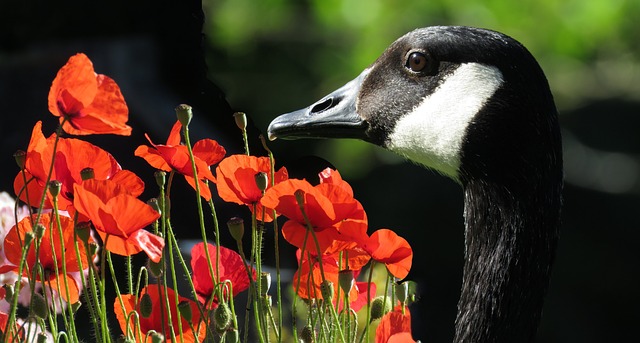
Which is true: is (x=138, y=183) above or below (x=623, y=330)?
above

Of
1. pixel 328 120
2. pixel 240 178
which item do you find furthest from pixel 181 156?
pixel 328 120

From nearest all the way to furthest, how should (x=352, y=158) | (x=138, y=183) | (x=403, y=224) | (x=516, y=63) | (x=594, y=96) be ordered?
(x=138, y=183) < (x=516, y=63) < (x=352, y=158) < (x=403, y=224) < (x=594, y=96)

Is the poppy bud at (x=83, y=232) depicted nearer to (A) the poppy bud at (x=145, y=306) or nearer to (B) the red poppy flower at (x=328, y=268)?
(A) the poppy bud at (x=145, y=306)

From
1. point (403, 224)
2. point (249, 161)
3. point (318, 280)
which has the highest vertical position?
point (249, 161)

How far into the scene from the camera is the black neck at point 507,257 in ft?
3.78

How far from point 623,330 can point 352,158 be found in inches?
47.8

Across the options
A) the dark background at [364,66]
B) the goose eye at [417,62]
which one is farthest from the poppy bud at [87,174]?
the goose eye at [417,62]

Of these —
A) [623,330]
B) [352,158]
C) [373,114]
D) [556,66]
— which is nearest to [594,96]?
[556,66]

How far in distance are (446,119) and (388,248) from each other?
38 centimetres

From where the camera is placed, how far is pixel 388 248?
880mm

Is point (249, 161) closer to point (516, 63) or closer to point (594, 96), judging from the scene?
point (516, 63)

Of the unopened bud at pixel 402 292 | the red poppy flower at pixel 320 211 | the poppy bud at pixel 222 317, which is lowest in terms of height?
the poppy bud at pixel 222 317

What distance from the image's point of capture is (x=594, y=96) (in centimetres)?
361

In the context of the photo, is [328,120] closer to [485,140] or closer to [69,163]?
[485,140]
